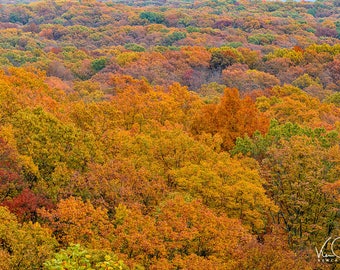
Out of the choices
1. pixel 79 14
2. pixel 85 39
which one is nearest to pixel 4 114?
pixel 85 39

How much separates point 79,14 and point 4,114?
15572 cm

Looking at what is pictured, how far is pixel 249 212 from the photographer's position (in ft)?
112

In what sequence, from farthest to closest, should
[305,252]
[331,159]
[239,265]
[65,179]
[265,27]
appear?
[265,27], [331,159], [65,179], [305,252], [239,265]

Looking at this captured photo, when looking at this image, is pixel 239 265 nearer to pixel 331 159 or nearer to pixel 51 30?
pixel 331 159

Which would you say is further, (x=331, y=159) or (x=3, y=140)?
(x=331, y=159)

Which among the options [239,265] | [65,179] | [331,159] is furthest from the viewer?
[331,159]

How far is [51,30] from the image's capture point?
160375 millimetres

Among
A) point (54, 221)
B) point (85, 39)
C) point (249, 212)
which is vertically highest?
point (54, 221)

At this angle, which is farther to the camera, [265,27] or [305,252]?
[265,27]

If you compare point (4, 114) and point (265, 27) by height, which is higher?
point (4, 114)

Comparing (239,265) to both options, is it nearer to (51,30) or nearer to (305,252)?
(305,252)

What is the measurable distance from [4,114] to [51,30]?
128216 mm

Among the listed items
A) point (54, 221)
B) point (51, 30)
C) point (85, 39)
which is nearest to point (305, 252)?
point (54, 221)

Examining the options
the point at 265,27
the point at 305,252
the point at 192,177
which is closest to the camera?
the point at 305,252
